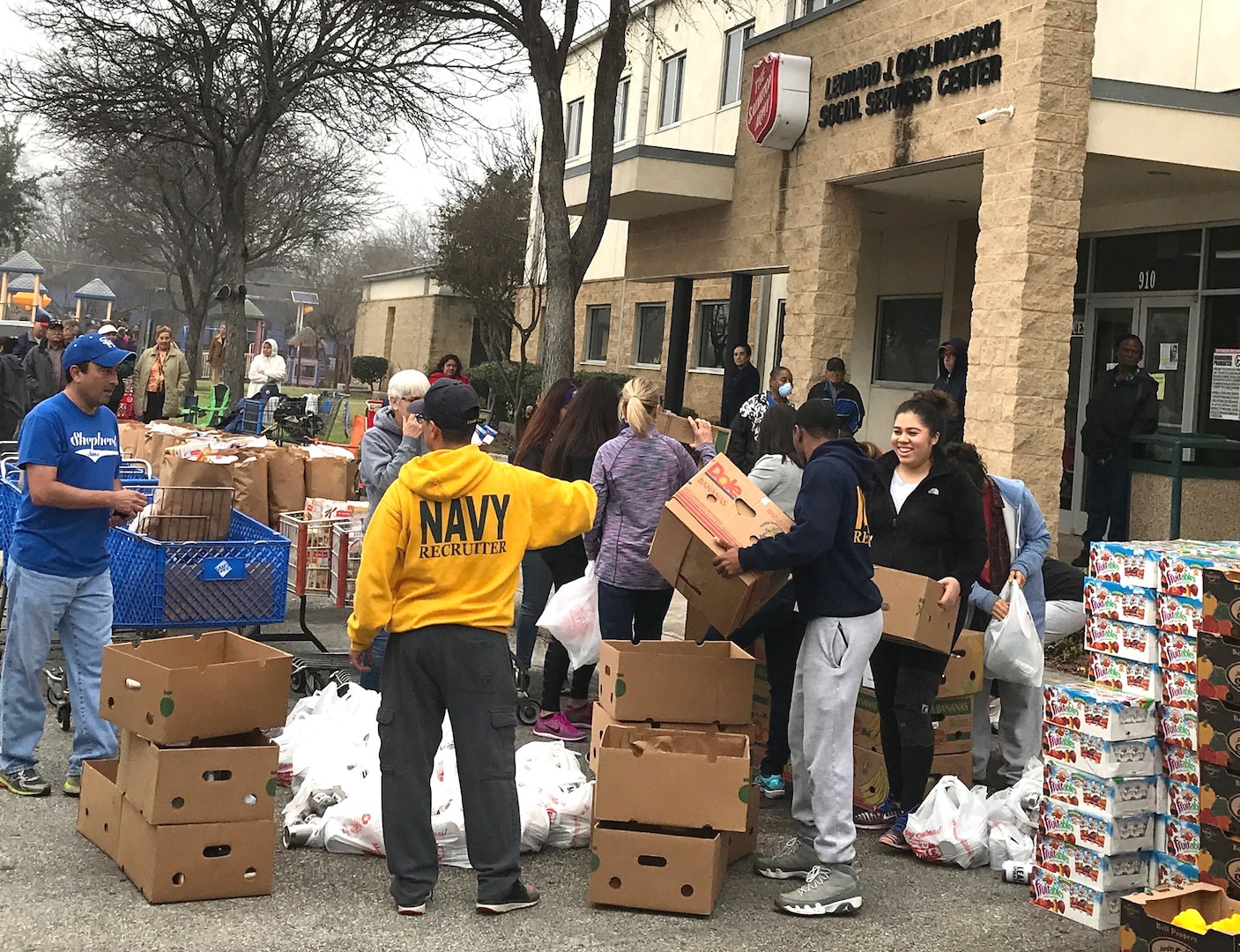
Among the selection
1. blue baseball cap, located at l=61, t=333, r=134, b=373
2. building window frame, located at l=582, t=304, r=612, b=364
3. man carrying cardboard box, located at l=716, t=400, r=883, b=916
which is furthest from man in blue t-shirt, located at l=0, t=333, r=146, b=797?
building window frame, located at l=582, t=304, r=612, b=364

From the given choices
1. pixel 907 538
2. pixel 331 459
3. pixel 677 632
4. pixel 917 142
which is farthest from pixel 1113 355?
pixel 907 538

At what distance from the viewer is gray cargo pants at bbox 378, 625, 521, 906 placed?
4.88 m

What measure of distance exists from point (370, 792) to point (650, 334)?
76.4 ft

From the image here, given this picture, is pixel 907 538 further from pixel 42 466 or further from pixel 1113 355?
pixel 1113 355

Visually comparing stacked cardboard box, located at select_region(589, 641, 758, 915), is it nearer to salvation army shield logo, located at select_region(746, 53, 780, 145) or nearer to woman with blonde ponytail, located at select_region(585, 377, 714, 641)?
woman with blonde ponytail, located at select_region(585, 377, 714, 641)

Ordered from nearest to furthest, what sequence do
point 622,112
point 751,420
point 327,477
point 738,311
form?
point 327,477 → point 751,420 → point 738,311 → point 622,112

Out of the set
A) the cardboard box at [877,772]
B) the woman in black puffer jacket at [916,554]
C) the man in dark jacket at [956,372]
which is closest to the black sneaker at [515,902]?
the woman in black puffer jacket at [916,554]

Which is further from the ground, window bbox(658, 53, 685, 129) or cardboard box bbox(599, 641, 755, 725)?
window bbox(658, 53, 685, 129)

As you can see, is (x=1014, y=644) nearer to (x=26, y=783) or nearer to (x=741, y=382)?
(x=26, y=783)

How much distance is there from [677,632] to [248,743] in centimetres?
594

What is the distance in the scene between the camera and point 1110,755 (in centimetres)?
517

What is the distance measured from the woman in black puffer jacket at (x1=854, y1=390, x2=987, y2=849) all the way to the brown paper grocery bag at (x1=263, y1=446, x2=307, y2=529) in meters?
6.03

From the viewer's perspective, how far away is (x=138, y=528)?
7.45 metres

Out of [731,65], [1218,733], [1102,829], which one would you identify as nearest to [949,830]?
[1102,829]
